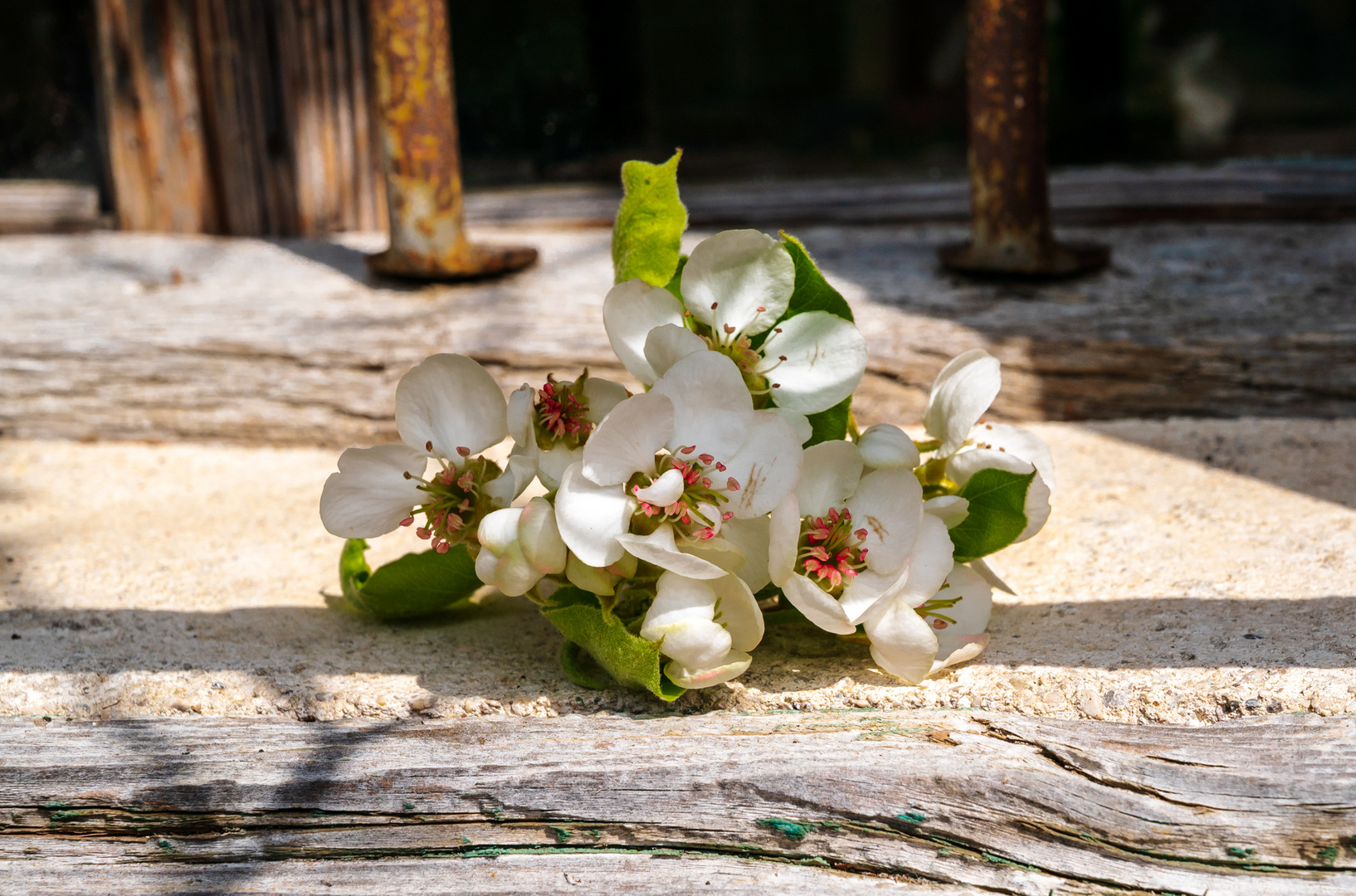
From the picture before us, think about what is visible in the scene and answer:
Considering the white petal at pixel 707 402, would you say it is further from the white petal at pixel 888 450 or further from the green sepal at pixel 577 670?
the green sepal at pixel 577 670

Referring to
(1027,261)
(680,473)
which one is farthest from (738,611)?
(1027,261)

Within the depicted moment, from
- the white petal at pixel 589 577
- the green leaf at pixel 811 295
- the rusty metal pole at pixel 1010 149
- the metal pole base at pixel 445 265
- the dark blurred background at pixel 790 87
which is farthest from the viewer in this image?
the dark blurred background at pixel 790 87

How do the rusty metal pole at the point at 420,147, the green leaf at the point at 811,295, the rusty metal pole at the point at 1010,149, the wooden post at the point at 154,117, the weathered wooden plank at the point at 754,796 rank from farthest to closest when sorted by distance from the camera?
the wooden post at the point at 154,117, the rusty metal pole at the point at 420,147, the rusty metal pole at the point at 1010,149, the green leaf at the point at 811,295, the weathered wooden plank at the point at 754,796

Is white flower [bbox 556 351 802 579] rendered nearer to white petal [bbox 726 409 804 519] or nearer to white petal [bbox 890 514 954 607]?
white petal [bbox 726 409 804 519]

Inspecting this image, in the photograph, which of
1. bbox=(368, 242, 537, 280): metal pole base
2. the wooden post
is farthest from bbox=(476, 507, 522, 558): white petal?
the wooden post

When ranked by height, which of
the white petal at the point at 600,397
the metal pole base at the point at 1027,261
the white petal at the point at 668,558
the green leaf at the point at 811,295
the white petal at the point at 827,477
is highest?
the green leaf at the point at 811,295

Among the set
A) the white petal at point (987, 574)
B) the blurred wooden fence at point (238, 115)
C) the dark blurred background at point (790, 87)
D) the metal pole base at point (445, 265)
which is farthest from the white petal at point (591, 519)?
the dark blurred background at point (790, 87)

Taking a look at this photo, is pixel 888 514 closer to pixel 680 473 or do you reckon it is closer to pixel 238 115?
pixel 680 473
